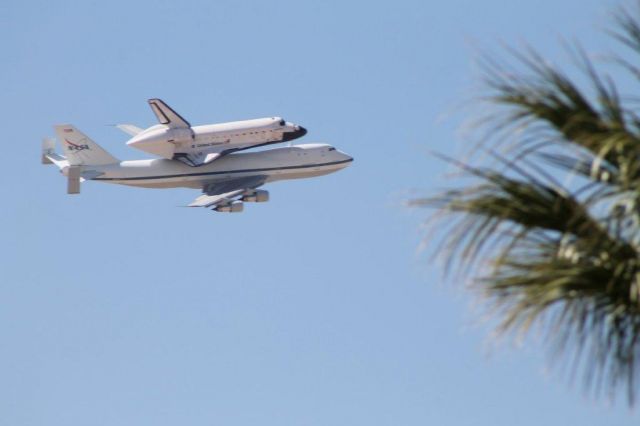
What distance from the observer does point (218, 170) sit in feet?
260

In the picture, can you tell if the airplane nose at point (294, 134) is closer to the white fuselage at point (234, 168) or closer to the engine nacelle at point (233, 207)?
the white fuselage at point (234, 168)

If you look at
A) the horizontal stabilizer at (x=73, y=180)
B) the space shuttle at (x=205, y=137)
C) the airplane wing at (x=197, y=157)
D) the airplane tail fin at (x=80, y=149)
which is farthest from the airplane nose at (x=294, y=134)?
the horizontal stabilizer at (x=73, y=180)

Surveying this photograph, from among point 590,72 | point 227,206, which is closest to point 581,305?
point 590,72

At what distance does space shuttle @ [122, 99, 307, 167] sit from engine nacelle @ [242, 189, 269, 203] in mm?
3411

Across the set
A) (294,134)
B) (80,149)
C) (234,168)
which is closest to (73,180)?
(80,149)

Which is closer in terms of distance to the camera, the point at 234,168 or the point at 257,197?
the point at 257,197

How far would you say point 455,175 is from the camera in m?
6.84

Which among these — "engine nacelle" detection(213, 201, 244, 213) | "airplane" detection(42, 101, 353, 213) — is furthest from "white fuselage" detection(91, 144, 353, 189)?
"engine nacelle" detection(213, 201, 244, 213)

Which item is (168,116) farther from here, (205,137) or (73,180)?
(73,180)

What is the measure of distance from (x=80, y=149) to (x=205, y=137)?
9.82 m

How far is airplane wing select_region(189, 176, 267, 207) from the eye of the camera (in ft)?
249

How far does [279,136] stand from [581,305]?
237 ft

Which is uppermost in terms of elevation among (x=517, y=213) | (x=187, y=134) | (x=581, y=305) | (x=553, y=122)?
(x=187, y=134)

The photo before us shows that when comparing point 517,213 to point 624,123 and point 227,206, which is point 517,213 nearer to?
point 624,123
